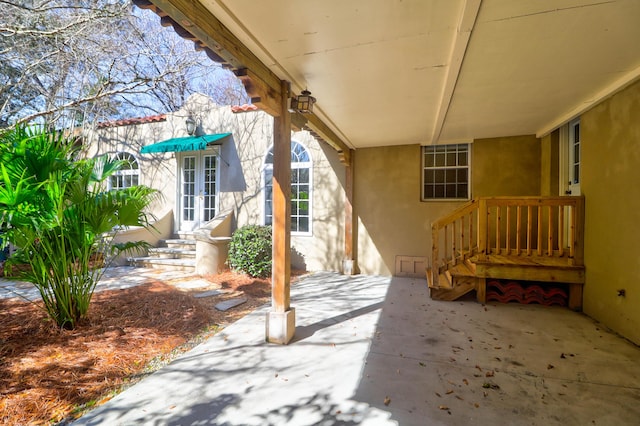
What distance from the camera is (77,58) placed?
5973mm

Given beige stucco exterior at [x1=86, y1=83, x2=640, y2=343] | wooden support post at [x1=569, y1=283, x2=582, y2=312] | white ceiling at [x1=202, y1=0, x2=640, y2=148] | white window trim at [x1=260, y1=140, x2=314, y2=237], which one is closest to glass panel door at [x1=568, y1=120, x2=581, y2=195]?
beige stucco exterior at [x1=86, y1=83, x2=640, y2=343]

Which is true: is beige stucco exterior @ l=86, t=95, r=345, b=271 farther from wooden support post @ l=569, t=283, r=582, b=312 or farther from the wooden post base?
wooden support post @ l=569, t=283, r=582, b=312

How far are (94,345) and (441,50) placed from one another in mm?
4217

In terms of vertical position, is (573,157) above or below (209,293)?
above

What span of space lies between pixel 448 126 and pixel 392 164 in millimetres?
1463

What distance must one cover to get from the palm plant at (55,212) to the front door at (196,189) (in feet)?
13.4

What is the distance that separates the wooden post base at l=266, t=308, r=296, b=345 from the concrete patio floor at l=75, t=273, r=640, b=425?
0.09 metres

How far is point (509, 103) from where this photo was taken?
3.73 m

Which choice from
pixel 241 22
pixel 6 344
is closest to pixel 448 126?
pixel 241 22

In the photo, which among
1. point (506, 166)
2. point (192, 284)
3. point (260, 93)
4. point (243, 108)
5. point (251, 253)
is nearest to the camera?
point (260, 93)

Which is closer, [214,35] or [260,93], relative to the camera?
[214,35]

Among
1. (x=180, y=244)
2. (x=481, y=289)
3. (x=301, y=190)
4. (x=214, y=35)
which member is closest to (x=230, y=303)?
(x=301, y=190)

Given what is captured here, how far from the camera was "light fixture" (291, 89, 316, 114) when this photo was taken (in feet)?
10.2

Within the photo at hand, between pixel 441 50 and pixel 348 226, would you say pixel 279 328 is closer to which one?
pixel 441 50
